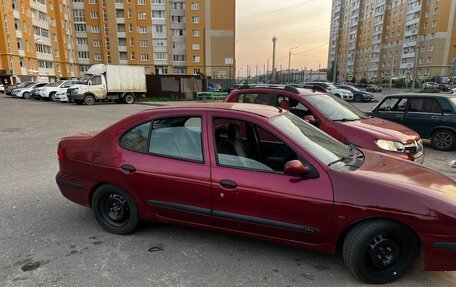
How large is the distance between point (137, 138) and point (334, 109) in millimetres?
4090

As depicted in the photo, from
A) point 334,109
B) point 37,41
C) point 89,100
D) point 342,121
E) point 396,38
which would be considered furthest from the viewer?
→ point 396,38

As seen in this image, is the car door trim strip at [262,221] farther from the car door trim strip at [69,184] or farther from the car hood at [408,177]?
the car door trim strip at [69,184]

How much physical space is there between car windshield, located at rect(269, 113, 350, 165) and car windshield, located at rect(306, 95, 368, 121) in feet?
7.72

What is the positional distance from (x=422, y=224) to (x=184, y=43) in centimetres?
7007

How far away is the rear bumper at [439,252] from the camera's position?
8.18 ft

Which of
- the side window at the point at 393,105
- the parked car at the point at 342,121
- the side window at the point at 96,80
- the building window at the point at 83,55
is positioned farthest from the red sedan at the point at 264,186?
the building window at the point at 83,55

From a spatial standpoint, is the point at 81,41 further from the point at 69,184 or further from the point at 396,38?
the point at 396,38

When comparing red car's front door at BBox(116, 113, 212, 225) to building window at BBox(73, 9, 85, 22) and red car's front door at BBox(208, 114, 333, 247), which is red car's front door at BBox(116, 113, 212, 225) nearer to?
red car's front door at BBox(208, 114, 333, 247)

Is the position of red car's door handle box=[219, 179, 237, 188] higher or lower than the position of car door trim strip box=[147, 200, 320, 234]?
higher

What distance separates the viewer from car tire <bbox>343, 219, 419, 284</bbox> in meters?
2.60

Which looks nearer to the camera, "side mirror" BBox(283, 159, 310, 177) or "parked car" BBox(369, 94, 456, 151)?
"side mirror" BBox(283, 159, 310, 177)

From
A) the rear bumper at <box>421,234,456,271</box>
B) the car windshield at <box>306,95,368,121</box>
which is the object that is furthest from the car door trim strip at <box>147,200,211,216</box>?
the car windshield at <box>306,95,368,121</box>

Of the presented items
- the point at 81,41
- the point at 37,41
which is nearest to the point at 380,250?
the point at 37,41

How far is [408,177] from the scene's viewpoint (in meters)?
2.83
